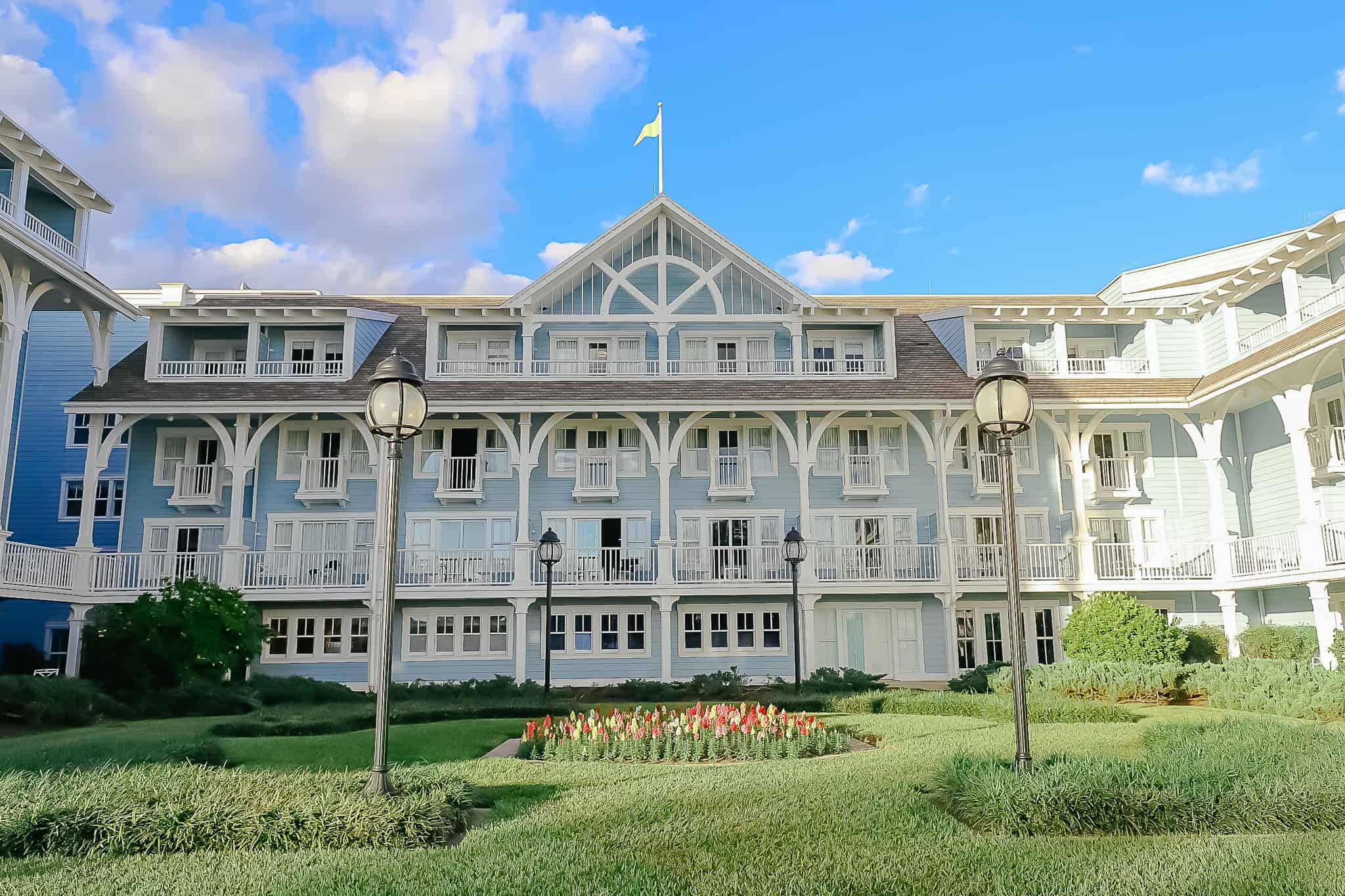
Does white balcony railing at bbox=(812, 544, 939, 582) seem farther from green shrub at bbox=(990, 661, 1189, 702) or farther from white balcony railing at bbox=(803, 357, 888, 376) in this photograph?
green shrub at bbox=(990, 661, 1189, 702)

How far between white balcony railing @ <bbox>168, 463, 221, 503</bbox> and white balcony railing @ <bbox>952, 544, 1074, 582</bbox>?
2046 centimetres

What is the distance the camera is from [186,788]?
300 inches

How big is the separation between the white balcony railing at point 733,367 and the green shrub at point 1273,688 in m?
13.4

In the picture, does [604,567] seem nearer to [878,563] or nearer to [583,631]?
[583,631]

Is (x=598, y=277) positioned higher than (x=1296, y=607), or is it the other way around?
(x=598, y=277)

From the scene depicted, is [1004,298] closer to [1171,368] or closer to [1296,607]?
[1171,368]

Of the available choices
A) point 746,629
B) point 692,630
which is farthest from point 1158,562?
point 692,630

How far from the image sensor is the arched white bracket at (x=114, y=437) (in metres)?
25.0

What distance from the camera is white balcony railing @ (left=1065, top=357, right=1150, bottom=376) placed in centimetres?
2812

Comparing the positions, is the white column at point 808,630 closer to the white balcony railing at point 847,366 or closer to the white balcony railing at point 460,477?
the white balcony railing at point 847,366

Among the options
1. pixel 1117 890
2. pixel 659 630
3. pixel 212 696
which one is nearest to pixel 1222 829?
pixel 1117 890

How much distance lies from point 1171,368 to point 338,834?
27718 mm

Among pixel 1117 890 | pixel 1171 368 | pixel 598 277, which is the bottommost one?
pixel 1117 890

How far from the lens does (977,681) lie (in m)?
20.6
